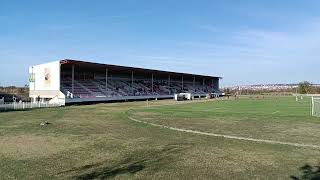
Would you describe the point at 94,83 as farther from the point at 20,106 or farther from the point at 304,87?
the point at 304,87

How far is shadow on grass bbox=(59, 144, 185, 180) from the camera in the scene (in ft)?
29.4

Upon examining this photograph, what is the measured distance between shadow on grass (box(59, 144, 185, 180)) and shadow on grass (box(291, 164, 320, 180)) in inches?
128

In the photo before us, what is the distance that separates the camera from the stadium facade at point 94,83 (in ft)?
171

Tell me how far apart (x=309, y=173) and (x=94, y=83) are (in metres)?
55.1

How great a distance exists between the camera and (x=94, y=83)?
62.2m

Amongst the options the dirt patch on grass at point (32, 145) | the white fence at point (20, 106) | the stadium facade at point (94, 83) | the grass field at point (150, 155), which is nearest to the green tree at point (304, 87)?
the stadium facade at point (94, 83)

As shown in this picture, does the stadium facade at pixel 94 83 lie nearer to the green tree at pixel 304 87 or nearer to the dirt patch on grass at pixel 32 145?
the dirt patch on grass at pixel 32 145

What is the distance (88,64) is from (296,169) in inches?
1898

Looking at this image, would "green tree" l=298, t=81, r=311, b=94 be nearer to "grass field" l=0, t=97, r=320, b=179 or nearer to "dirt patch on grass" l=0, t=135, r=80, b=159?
"grass field" l=0, t=97, r=320, b=179

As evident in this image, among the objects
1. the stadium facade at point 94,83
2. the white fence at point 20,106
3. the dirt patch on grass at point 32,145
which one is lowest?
the dirt patch on grass at point 32,145

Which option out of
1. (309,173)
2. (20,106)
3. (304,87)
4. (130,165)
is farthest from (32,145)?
(304,87)

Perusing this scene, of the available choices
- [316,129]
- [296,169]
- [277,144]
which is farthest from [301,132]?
[296,169]

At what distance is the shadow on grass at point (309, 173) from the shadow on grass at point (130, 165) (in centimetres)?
326

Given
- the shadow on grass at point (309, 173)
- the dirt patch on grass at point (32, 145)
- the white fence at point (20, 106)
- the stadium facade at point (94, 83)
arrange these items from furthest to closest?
the stadium facade at point (94, 83), the white fence at point (20, 106), the dirt patch on grass at point (32, 145), the shadow on grass at point (309, 173)
